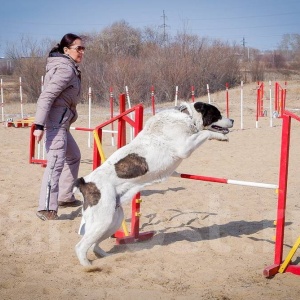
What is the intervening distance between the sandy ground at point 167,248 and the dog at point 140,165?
→ 39 centimetres

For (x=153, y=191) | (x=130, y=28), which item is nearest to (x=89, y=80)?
(x=130, y=28)

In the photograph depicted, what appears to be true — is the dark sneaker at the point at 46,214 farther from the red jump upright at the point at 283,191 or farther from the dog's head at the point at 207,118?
the red jump upright at the point at 283,191

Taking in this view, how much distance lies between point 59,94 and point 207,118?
1843mm

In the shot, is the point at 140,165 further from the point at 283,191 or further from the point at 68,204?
the point at 68,204

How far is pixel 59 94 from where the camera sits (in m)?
5.73

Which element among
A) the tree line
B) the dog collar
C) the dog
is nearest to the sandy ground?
the dog

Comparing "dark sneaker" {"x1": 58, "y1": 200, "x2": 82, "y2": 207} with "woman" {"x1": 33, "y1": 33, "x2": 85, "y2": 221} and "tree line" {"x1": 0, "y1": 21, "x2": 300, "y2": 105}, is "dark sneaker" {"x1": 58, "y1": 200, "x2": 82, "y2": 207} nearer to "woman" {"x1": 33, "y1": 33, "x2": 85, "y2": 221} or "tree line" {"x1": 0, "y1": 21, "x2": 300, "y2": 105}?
"woman" {"x1": 33, "y1": 33, "x2": 85, "y2": 221}

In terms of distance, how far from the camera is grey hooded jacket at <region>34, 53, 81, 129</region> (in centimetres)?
566

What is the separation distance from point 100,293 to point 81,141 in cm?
1091

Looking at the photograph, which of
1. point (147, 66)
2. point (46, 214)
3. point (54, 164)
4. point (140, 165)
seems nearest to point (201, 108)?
point (140, 165)

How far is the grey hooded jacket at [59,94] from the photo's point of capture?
18.6 ft

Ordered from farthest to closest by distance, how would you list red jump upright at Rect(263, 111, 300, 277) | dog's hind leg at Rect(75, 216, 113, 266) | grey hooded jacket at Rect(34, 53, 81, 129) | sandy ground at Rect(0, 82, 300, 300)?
grey hooded jacket at Rect(34, 53, 81, 129)
dog's hind leg at Rect(75, 216, 113, 266)
red jump upright at Rect(263, 111, 300, 277)
sandy ground at Rect(0, 82, 300, 300)

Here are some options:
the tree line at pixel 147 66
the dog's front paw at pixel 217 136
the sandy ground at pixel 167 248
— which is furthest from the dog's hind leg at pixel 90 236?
the tree line at pixel 147 66

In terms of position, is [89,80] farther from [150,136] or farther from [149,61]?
[150,136]
